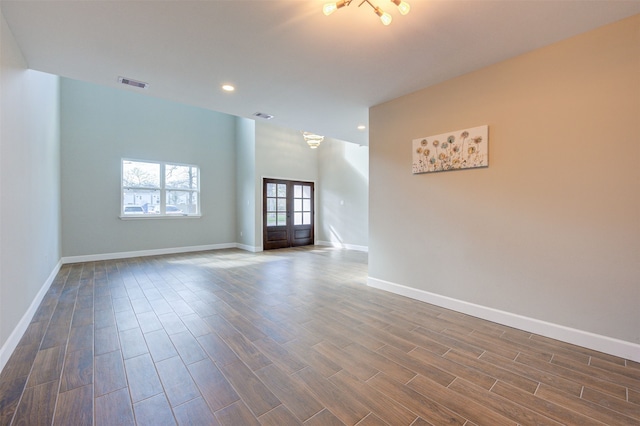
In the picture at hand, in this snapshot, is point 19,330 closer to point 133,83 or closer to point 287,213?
point 133,83

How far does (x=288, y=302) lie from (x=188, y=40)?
2.79 m

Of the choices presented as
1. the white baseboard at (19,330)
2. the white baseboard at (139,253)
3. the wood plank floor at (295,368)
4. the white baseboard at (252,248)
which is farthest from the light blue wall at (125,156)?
the wood plank floor at (295,368)

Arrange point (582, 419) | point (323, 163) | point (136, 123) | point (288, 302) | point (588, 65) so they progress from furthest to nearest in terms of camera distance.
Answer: point (323, 163)
point (136, 123)
point (288, 302)
point (588, 65)
point (582, 419)

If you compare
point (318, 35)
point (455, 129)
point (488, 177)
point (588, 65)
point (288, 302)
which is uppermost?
point (318, 35)

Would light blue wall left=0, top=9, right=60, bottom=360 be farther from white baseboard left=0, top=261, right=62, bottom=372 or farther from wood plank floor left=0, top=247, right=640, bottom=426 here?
wood plank floor left=0, top=247, right=640, bottom=426

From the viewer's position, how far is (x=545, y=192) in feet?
7.57

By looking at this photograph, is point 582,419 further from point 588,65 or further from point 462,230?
point 588,65

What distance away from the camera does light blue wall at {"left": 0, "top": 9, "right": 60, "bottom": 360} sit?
1.95 metres

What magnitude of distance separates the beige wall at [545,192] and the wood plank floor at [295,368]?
373 millimetres

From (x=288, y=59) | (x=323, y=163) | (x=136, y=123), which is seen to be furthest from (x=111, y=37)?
(x=323, y=163)

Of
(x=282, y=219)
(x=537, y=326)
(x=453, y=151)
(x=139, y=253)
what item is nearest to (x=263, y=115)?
(x=453, y=151)

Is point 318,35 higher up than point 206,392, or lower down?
higher up

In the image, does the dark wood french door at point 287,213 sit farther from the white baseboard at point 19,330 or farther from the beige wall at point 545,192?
the beige wall at point 545,192

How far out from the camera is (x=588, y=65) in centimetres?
211
